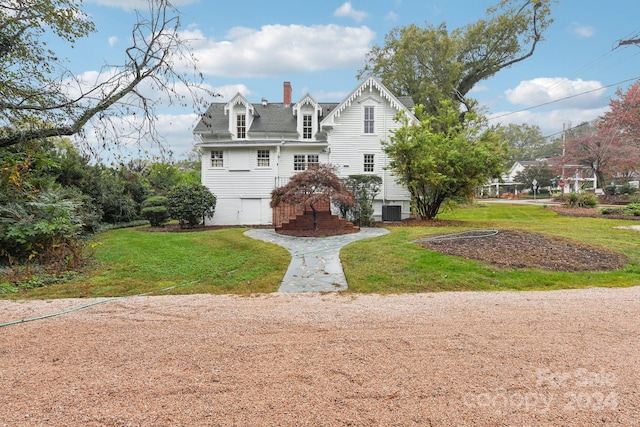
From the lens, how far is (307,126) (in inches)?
738

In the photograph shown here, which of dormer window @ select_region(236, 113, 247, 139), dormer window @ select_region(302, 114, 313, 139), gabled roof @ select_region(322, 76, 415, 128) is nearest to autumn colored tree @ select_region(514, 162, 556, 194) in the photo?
gabled roof @ select_region(322, 76, 415, 128)

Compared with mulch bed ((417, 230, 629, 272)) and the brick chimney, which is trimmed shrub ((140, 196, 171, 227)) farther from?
mulch bed ((417, 230, 629, 272))

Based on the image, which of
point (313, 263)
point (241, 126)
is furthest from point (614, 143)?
point (313, 263)

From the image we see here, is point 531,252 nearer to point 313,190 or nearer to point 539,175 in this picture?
point 313,190

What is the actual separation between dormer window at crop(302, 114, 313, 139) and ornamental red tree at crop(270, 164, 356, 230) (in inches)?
256

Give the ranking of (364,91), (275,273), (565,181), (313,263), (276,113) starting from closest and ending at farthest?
(275,273) → (313,263) → (364,91) → (276,113) → (565,181)

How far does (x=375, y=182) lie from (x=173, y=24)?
1112 cm

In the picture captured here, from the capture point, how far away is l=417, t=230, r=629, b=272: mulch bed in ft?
24.3

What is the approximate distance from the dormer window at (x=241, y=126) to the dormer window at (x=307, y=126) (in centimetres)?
333

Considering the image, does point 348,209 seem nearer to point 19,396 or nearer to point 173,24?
point 173,24

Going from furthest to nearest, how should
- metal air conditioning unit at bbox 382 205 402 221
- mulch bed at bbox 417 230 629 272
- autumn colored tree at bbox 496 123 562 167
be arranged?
autumn colored tree at bbox 496 123 562 167, metal air conditioning unit at bbox 382 205 402 221, mulch bed at bbox 417 230 629 272

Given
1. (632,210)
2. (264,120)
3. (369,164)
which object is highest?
(264,120)

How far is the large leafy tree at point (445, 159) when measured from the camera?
15.0 meters

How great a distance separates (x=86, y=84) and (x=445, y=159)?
14053mm
